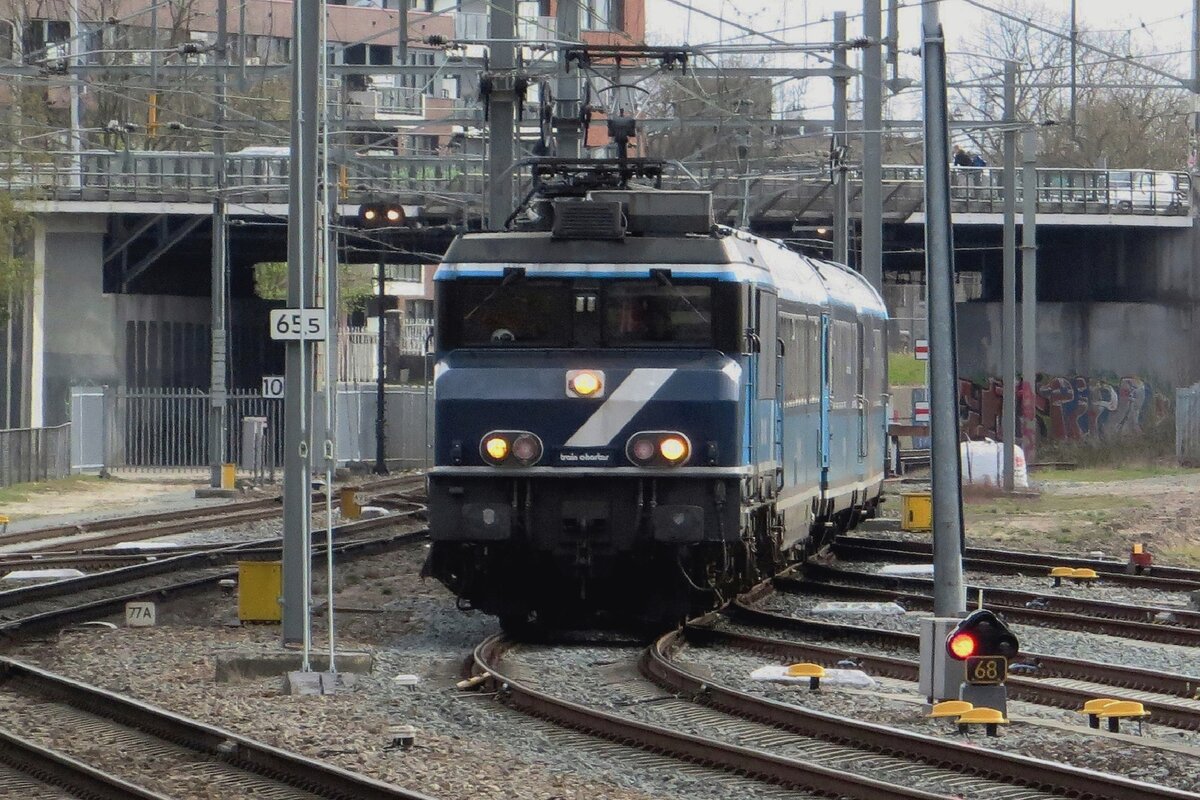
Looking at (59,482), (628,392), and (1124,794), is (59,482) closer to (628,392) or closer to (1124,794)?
(628,392)

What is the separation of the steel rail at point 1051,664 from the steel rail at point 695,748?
11.0 ft

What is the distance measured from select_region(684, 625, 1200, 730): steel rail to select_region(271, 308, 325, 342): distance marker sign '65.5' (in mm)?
4060

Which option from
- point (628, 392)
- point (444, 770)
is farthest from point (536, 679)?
point (444, 770)

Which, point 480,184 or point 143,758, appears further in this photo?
point 480,184

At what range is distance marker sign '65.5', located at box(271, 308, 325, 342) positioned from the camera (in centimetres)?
1405

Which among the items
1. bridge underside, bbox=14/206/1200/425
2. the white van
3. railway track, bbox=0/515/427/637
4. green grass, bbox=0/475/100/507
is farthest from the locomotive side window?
the white van

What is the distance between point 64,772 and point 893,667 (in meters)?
6.05

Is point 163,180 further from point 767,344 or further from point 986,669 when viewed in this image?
point 986,669

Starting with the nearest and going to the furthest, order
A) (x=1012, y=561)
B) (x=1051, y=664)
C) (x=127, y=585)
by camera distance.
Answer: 1. (x=1051, y=664)
2. (x=127, y=585)
3. (x=1012, y=561)

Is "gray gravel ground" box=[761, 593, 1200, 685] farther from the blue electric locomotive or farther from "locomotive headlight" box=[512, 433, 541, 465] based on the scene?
"locomotive headlight" box=[512, 433, 541, 465]

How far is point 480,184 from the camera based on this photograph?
154ft

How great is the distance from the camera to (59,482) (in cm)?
4050

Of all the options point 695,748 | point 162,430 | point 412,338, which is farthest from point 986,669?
point 412,338

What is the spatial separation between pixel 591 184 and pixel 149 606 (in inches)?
202
